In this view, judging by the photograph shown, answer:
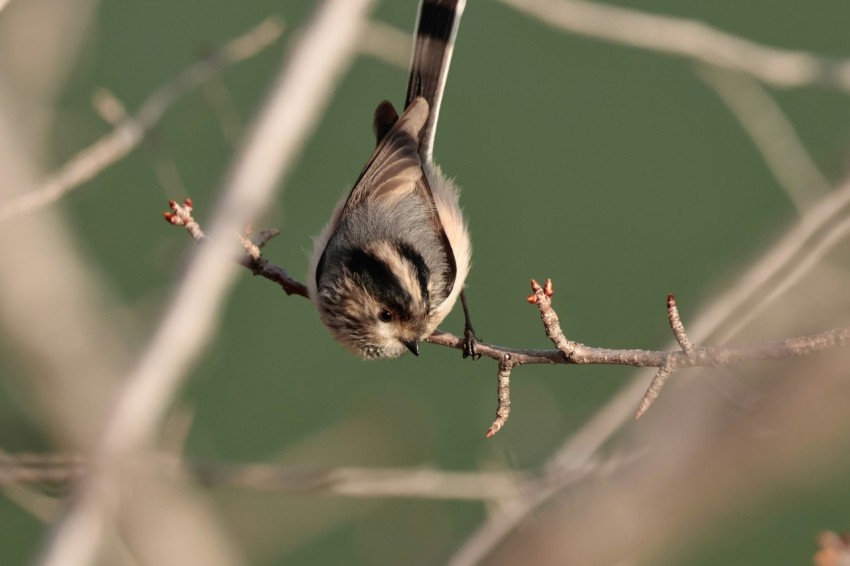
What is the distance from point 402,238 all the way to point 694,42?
152 centimetres

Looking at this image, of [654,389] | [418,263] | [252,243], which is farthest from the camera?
[418,263]

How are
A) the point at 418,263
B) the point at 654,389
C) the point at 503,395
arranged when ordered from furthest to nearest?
the point at 418,263, the point at 503,395, the point at 654,389

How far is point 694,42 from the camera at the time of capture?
4.30 m

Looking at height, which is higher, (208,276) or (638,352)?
(208,276)

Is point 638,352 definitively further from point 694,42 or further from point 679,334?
point 694,42

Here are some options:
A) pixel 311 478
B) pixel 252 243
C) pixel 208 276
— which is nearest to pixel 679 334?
pixel 252 243

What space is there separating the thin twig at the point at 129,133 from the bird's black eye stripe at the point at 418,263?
3.22 feet

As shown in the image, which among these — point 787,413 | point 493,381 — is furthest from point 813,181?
point 787,413

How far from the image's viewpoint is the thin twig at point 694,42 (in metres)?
4.19

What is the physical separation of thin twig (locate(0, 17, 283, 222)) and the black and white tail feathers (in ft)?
2.04

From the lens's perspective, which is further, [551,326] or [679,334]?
[551,326]

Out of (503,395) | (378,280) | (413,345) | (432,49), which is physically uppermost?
(432,49)

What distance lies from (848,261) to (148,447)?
3.15 meters

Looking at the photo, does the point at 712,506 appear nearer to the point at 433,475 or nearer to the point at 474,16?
the point at 433,475
